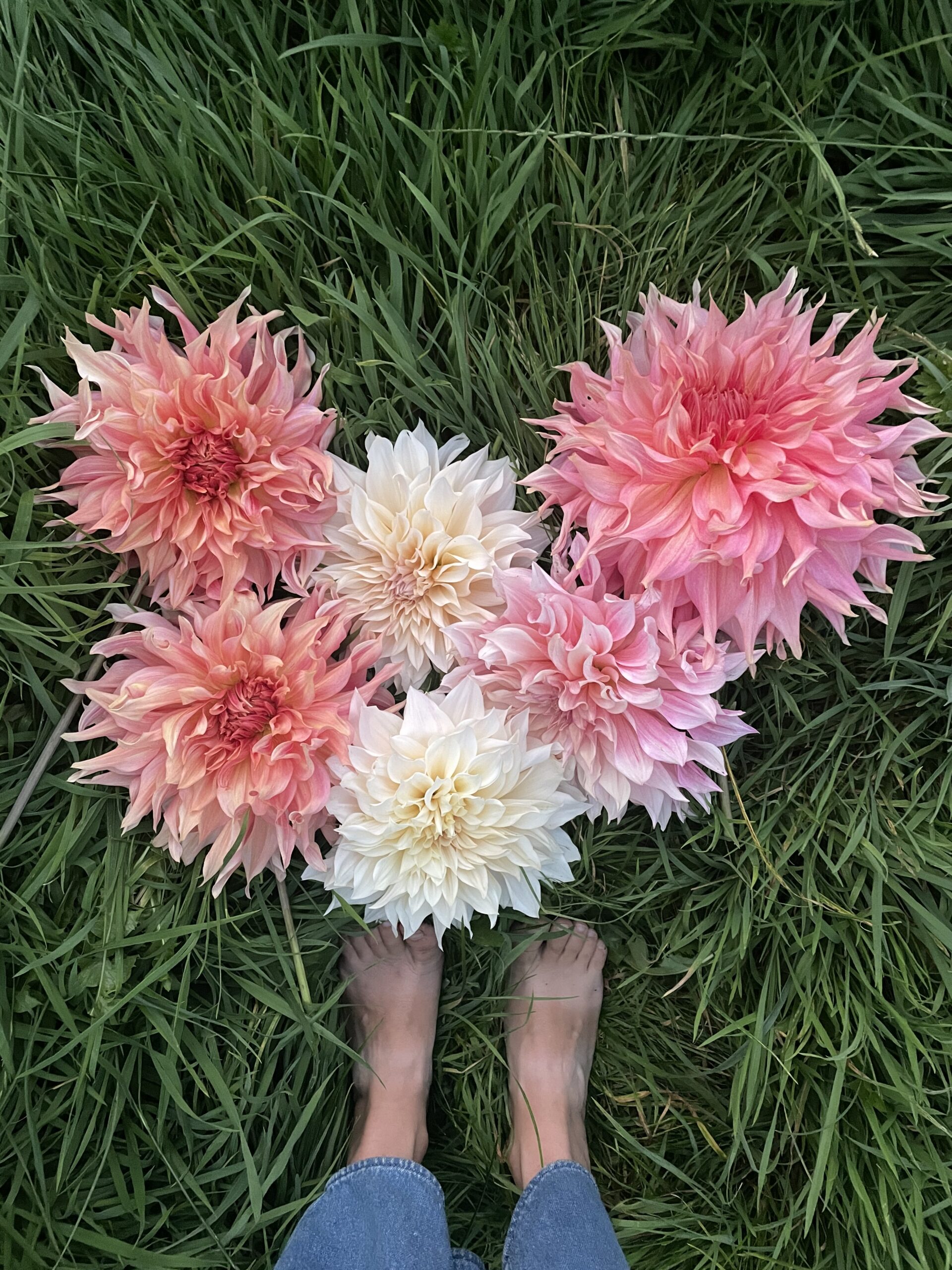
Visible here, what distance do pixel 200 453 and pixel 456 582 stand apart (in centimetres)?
23

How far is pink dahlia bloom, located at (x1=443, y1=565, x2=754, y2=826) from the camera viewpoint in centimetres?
61

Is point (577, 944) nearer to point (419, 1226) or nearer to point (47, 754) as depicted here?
point (419, 1226)

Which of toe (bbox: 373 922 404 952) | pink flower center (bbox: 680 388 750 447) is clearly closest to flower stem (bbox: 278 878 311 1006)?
toe (bbox: 373 922 404 952)

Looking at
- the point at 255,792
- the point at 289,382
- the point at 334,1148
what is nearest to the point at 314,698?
the point at 255,792

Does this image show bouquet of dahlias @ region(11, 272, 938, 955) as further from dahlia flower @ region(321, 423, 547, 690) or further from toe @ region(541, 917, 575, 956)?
toe @ region(541, 917, 575, 956)

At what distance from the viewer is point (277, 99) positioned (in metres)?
0.74

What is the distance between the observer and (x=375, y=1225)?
77cm

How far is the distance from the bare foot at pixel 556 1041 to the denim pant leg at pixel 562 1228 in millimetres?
38

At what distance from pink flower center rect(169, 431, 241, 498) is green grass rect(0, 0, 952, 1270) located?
6.9 inches

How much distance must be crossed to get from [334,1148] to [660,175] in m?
1.08

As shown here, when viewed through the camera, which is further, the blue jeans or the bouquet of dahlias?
the blue jeans

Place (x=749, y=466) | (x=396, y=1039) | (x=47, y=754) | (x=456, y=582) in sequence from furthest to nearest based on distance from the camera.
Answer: (x=396, y=1039)
(x=47, y=754)
(x=456, y=582)
(x=749, y=466)

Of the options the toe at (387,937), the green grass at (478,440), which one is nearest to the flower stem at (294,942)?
the green grass at (478,440)

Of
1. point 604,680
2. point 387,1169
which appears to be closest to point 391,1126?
point 387,1169
